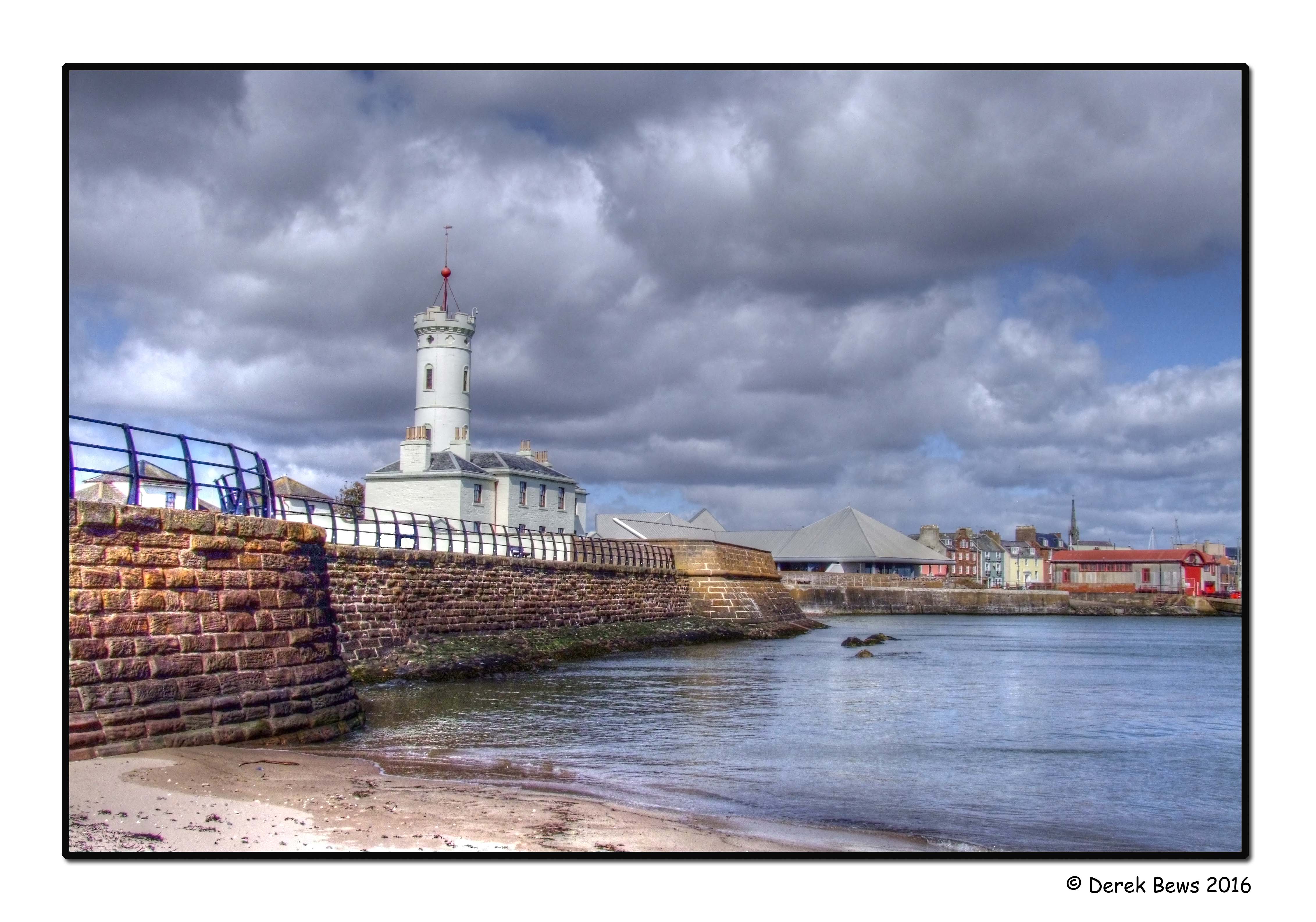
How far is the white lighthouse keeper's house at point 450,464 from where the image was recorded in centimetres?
4219

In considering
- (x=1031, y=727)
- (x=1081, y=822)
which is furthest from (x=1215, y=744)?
(x=1081, y=822)

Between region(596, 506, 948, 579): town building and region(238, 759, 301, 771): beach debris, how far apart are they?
64281 mm

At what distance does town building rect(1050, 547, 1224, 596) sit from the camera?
83438mm

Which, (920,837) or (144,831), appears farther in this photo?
(920,837)

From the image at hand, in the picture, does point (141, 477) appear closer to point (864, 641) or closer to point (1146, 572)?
point (864, 641)

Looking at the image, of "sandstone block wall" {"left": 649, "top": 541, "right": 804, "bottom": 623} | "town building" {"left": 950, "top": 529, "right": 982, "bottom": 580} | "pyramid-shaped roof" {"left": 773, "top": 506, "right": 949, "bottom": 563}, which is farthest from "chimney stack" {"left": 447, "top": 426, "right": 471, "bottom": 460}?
"town building" {"left": 950, "top": 529, "right": 982, "bottom": 580}

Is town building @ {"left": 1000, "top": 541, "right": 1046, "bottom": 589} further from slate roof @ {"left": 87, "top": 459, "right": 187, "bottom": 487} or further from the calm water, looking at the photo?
slate roof @ {"left": 87, "top": 459, "right": 187, "bottom": 487}

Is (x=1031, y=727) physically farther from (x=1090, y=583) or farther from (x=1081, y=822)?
(x=1090, y=583)

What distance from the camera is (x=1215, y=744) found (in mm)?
15633

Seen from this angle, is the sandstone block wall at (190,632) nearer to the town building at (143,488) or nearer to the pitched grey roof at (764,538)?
the town building at (143,488)

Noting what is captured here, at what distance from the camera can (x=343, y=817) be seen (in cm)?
760

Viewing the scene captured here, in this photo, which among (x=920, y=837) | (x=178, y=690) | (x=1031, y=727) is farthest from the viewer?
(x=1031, y=727)

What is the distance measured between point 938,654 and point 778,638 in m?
7.66

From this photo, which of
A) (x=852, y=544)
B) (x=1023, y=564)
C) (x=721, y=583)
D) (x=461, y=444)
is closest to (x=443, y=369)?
(x=461, y=444)
